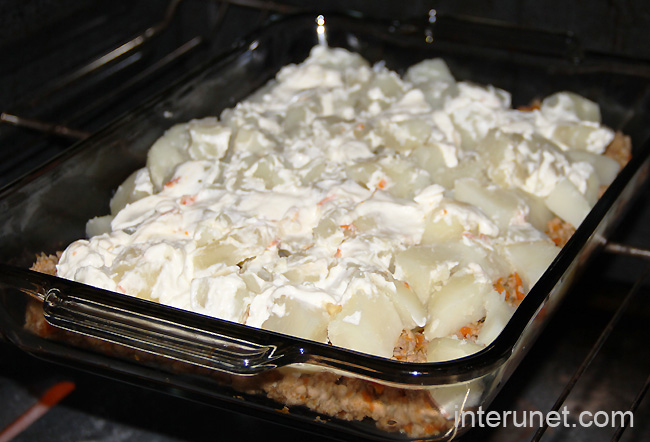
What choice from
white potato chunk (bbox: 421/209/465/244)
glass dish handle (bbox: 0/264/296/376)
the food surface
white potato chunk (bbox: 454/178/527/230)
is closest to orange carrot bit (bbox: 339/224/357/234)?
the food surface

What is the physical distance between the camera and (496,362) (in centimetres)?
85

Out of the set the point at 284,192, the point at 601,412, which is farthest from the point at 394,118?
the point at 601,412

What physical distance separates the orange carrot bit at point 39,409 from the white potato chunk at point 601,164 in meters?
1.08

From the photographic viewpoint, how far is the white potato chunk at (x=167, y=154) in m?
1.35

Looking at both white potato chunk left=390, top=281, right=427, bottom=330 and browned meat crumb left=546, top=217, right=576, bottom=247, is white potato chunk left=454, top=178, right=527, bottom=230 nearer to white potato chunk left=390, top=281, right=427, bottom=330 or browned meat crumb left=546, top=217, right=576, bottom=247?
browned meat crumb left=546, top=217, right=576, bottom=247

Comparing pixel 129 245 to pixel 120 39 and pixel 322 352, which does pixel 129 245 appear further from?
pixel 120 39

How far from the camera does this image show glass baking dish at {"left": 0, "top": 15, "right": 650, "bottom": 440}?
0.87 m

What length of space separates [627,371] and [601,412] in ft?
0.51

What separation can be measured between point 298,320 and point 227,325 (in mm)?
134

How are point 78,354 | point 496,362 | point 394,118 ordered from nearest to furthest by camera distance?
point 496,362, point 78,354, point 394,118

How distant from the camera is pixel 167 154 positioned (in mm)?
1383

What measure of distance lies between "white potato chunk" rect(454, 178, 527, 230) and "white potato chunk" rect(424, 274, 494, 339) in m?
0.19

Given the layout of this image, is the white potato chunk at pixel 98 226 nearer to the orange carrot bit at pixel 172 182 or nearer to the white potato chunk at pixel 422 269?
the orange carrot bit at pixel 172 182

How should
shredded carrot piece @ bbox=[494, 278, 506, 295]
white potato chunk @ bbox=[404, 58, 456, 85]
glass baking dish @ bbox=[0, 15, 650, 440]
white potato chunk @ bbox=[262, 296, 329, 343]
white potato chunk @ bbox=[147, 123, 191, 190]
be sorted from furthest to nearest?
white potato chunk @ bbox=[404, 58, 456, 85], white potato chunk @ bbox=[147, 123, 191, 190], shredded carrot piece @ bbox=[494, 278, 506, 295], white potato chunk @ bbox=[262, 296, 329, 343], glass baking dish @ bbox=[0, 15, 650, 440]
